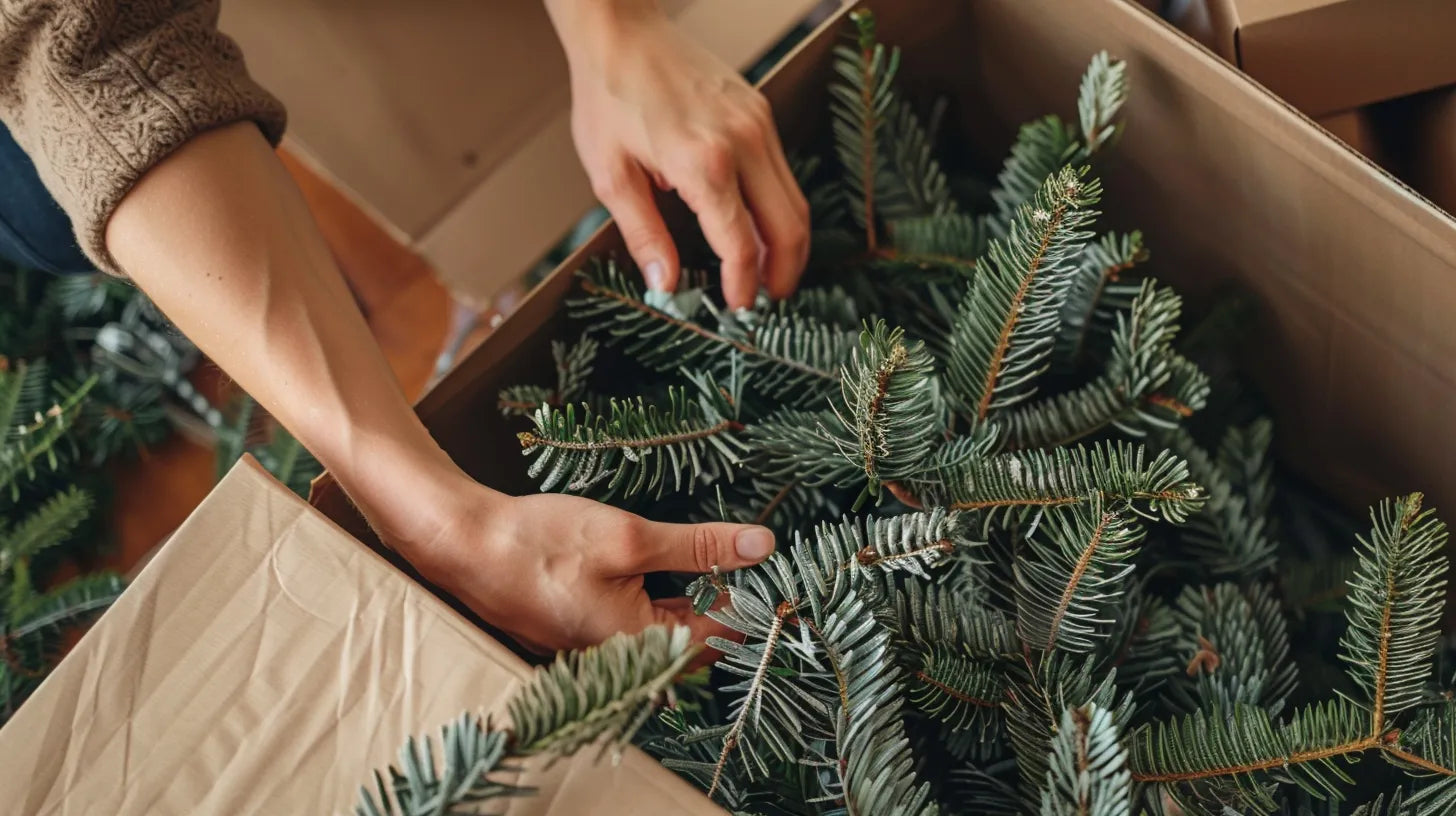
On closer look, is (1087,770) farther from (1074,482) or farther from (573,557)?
(573,557)

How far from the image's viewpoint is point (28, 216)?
2.39ft

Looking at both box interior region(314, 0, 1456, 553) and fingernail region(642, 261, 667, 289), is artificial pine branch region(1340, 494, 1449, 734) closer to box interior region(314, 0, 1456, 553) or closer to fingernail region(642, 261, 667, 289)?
box interior region(314, 0, 1456, 553)

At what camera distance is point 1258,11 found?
574 mm

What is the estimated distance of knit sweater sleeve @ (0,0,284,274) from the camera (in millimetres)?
524

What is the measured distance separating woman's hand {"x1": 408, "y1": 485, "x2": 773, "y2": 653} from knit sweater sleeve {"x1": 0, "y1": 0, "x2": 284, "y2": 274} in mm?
268

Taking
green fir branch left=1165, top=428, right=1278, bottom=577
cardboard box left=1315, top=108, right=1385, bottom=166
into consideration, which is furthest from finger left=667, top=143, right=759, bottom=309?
cardboard box left=1315, top=108, right=1385, bottom=166

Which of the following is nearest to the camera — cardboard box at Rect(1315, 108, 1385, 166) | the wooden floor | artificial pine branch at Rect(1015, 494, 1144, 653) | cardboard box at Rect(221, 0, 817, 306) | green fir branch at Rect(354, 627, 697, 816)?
green fir branch at Rect(354, 627, 697, 816)

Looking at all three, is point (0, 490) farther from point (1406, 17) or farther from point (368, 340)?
point (1406, 17)

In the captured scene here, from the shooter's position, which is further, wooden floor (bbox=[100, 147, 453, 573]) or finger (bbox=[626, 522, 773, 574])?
wooden floor (bbox=[100, 147, 453, 573])

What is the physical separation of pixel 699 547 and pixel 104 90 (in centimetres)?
42

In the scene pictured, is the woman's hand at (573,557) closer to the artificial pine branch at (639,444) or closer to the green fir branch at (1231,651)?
the artificial pine branch at (639,444)

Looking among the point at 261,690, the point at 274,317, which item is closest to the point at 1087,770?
the point at 261,690

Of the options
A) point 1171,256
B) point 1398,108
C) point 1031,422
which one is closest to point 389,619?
point 1031,422

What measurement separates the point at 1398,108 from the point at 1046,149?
0.92 ft
